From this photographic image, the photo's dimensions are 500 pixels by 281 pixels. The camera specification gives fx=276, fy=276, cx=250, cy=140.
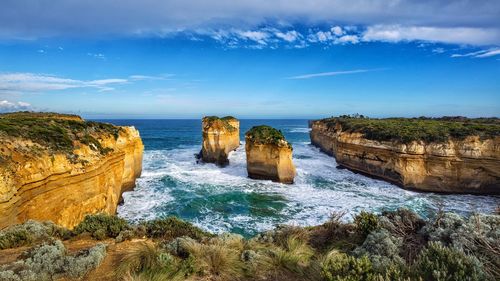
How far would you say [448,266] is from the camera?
14.1 feet

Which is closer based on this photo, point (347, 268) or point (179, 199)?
point (347, 268)

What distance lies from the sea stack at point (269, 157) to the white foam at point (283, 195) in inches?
35.0

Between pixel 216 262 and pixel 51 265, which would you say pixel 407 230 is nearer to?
pixel 216 262

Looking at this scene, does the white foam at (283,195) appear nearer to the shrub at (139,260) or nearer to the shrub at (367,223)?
the shrub at (367,223)

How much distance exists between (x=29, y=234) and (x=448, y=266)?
9030 millimetres

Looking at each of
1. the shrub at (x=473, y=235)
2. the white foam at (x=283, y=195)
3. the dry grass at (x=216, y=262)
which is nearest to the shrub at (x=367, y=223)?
the shrub at (x=473, y=235)

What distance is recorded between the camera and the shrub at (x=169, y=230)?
25.0 ft

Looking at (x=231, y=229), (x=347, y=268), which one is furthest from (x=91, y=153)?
(x=347, y=268)

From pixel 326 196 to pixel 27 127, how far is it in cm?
1987

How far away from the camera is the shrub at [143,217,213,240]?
25.0 feet

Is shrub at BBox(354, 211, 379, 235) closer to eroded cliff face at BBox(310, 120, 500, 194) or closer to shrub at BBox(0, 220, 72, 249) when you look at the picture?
shrub at BBox(0, 220, 72, 249)

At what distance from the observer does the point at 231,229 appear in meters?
16.2

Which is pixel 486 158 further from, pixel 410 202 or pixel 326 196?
pixel 326 196

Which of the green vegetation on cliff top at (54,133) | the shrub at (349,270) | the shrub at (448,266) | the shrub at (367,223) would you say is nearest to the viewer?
the shrub at (448,266)
